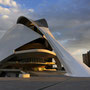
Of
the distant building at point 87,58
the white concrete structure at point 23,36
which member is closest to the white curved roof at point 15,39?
the white concrete structure at point 23,36

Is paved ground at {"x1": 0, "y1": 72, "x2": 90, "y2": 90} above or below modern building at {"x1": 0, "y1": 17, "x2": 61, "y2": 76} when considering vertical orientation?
below

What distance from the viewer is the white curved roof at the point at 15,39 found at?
3461 cm

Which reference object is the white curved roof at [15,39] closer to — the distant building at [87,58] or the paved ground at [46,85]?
the paved ground at [46,85]

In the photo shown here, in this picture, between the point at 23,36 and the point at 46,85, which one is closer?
the point at 46,85

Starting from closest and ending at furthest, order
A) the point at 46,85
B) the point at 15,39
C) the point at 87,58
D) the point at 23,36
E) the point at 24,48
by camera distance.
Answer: the point at 46,85 → the point at 23,36 → the point at 15,39 → the point at 24,48 → the point at 87,58

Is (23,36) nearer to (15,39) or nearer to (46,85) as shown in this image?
(15,39)

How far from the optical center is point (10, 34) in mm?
40812

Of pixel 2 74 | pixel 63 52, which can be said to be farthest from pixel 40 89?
pixel 2 74

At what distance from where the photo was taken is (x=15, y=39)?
3778 centimetres

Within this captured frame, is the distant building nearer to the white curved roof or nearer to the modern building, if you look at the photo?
the modern building

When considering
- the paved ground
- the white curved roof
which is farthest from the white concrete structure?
the paved ground

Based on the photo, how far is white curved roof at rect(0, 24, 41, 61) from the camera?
34612 mm

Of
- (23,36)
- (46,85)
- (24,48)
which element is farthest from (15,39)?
(46,85)

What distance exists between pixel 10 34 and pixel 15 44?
6549 millimetres
